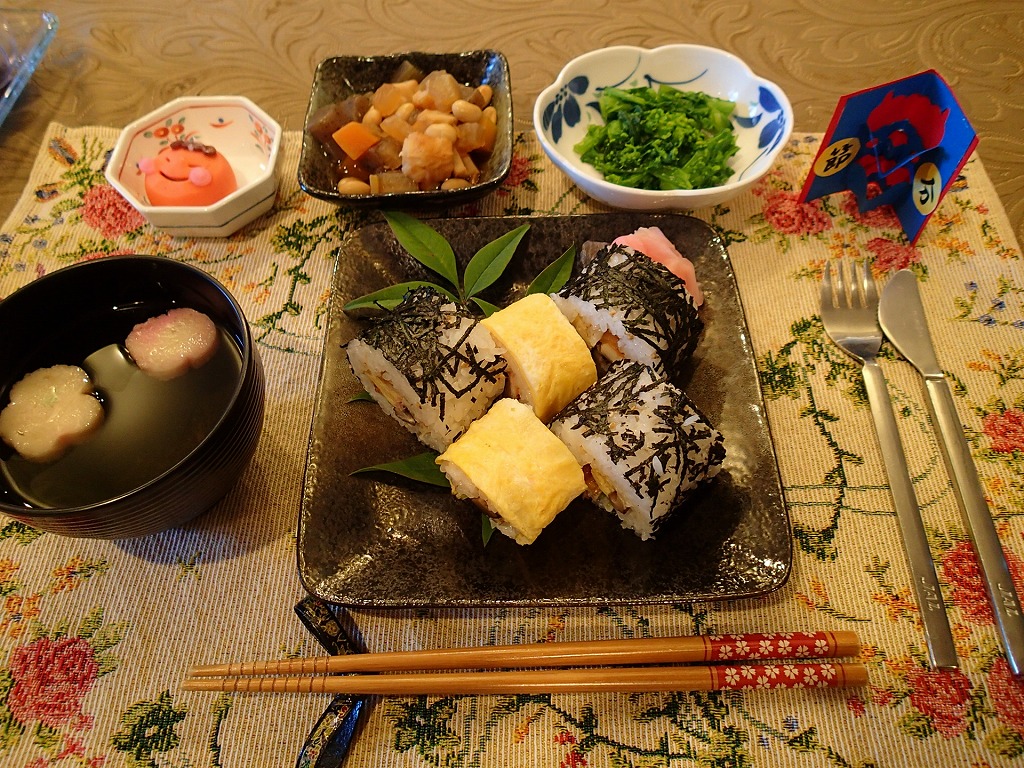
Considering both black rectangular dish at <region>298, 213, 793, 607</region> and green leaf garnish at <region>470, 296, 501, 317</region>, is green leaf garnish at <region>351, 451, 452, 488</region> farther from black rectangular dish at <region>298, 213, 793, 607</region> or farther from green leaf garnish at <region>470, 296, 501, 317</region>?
green leaf garnish at <region>470, 296, 501, 317</region>

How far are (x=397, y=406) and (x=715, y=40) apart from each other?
7.18 ft

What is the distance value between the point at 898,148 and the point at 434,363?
1.60 m

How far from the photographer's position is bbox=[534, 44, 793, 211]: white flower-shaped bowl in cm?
206

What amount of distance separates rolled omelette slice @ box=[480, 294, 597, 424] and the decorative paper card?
1.08 metres

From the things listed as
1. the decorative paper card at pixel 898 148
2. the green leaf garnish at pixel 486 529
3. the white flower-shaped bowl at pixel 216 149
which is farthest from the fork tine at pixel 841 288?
the white flower-shaped bowl at pixel 216 149

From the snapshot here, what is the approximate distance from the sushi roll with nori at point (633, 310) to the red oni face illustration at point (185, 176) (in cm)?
119

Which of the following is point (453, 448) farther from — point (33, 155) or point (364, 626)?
point (33, 155)

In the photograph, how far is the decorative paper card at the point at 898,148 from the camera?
70.8 inches

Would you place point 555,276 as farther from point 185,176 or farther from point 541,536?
point 185,176

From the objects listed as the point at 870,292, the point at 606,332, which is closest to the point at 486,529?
the point at 606,332

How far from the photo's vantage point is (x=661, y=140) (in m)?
2.06

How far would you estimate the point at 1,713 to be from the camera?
4.37 feet

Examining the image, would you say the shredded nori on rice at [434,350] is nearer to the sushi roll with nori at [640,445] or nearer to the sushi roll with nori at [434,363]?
the sushi roll with nori at [434,363]

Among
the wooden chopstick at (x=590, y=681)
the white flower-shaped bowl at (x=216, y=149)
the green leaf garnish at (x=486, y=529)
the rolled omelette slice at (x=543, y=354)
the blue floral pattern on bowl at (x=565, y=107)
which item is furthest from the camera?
the blue floral pattern on bowl at (x=565, y=107)
